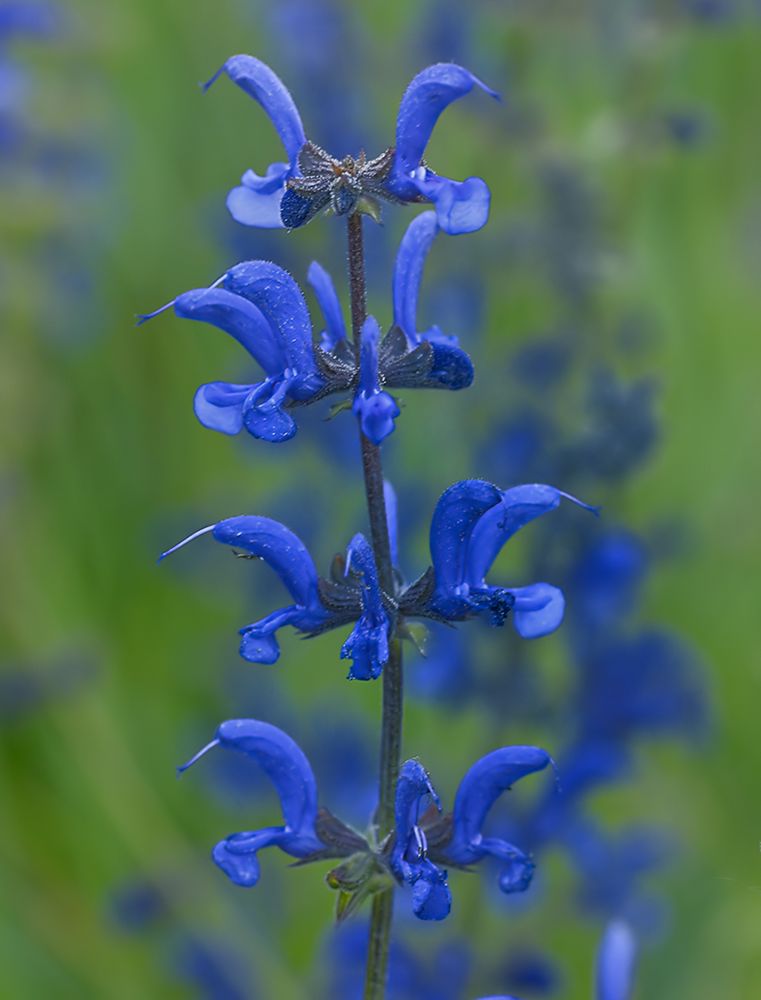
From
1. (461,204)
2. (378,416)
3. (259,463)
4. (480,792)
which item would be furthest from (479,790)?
(259,463)

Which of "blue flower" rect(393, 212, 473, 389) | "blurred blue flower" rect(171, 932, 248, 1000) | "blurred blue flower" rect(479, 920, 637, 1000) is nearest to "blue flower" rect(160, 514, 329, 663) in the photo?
"blue flower" rect(393, 212, 473, 389)

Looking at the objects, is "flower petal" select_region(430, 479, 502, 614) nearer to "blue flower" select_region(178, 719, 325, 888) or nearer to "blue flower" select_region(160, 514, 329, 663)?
"blue flower" select_region(160, 514, 329, 663)

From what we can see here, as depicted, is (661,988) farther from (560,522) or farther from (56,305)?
(56,305)

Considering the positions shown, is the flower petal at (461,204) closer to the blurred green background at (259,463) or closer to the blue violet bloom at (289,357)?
the blue violet bloom at (289,357)

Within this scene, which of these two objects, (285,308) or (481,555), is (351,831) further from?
(285,308)

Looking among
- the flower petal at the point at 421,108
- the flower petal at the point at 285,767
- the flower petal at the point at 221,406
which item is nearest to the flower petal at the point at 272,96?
the flower petal at the point at 421,108

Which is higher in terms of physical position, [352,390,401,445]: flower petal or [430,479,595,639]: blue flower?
[352,390,401,445]: flower petal
